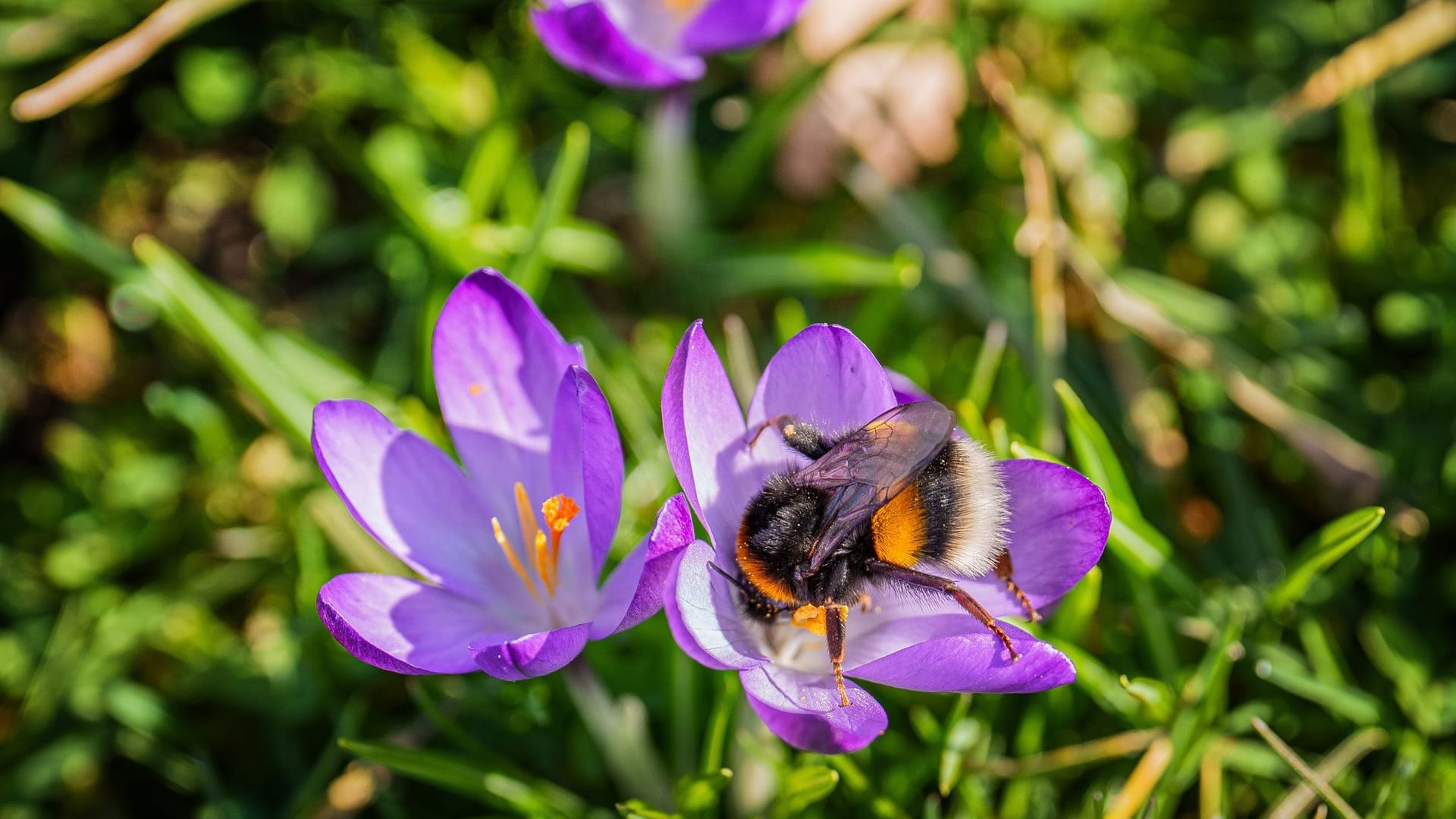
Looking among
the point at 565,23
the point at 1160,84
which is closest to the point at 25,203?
the point at 565,23

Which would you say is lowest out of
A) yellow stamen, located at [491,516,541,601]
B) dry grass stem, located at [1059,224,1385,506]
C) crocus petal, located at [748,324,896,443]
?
dry grass stem, located at [1059,224,1385,506]

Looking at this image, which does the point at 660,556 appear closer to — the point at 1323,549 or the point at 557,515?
the point at 557,515

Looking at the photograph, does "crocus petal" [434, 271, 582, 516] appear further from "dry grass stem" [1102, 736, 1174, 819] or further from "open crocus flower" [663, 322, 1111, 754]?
"dry grass stem" [1102, 736, 1174, 819]

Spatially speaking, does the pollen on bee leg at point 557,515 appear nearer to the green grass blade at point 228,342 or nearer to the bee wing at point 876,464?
the bee wing at point 876,464

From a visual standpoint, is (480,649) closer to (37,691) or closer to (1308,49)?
(37,691)

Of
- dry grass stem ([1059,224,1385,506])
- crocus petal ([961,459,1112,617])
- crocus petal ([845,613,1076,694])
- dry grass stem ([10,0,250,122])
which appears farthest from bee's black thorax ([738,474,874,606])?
dry grass stem ([10,0,250,122])

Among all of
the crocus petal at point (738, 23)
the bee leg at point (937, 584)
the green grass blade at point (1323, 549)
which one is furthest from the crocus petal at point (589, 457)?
the green grass blade at point (1323, 549)
